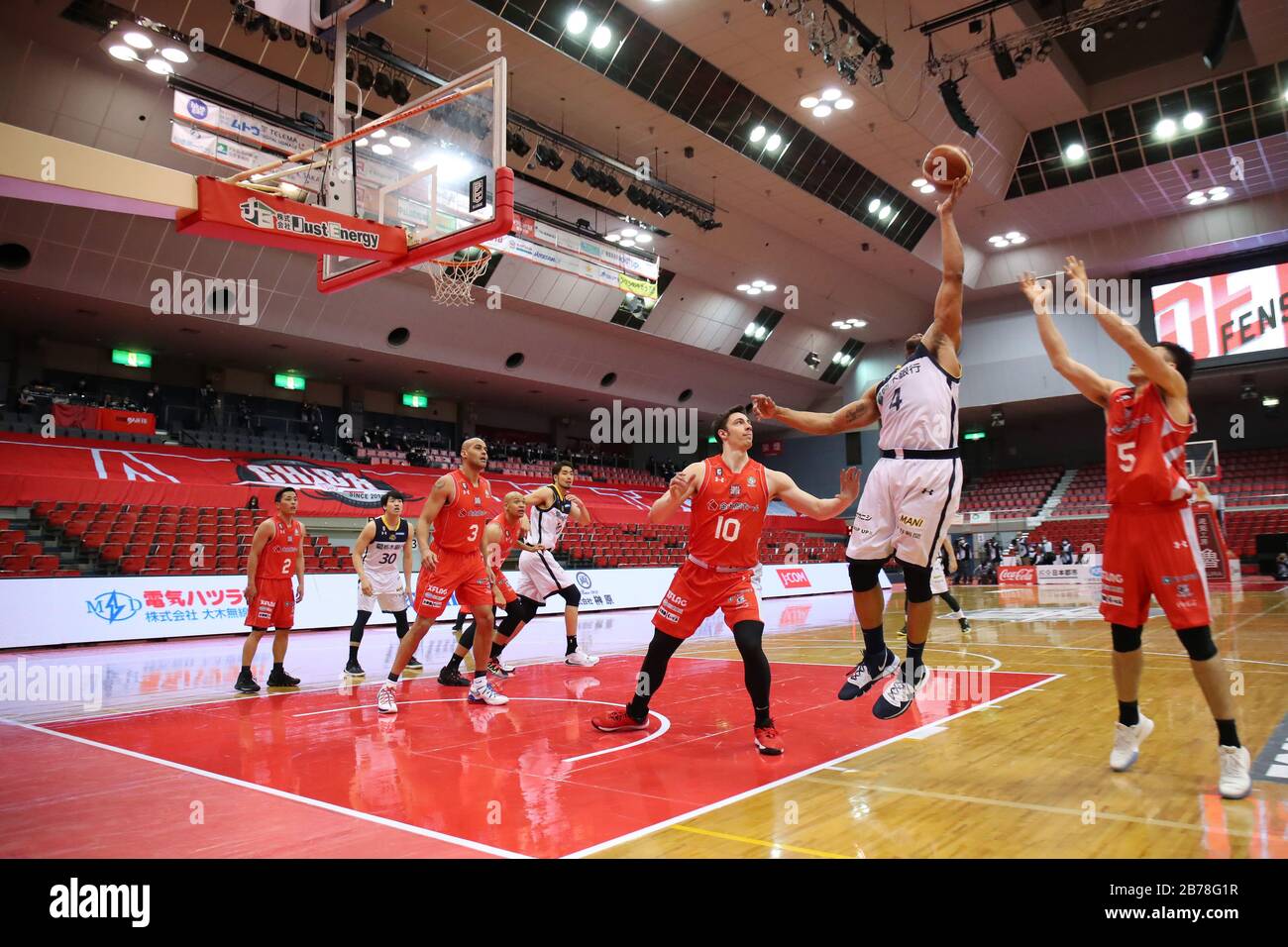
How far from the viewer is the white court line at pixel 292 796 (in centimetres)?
325

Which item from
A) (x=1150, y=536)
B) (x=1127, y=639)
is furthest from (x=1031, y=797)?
(x=1150, y=536)

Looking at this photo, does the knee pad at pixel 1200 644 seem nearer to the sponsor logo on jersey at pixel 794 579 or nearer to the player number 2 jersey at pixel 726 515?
the player number 2 jersey at pixel 726 515

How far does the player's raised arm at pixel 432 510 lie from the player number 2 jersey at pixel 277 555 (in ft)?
7.01

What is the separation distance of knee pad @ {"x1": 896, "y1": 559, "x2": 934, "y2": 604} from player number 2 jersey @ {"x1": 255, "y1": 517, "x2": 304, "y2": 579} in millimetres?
6003

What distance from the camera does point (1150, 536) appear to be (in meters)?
4.02

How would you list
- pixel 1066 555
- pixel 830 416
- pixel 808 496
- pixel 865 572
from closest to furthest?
pixel 865 572
pixel 830 416
pixel 808 496
pixel 1066 555

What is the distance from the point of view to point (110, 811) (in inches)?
151

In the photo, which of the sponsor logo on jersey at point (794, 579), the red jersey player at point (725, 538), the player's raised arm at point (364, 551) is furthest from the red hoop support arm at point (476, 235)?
the sponsor logo on jersey at point (794, 579)

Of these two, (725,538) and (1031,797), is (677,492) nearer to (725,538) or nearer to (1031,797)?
(725,538)

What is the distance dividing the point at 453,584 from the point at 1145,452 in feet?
16.8

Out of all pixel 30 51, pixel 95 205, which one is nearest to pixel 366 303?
pixel 30 51

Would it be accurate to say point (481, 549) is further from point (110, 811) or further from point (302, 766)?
point (110, 811)

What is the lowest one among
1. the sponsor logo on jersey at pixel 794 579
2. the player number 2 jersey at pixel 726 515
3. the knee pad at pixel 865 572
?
the sponsor logo on jersey at pixel 794 579

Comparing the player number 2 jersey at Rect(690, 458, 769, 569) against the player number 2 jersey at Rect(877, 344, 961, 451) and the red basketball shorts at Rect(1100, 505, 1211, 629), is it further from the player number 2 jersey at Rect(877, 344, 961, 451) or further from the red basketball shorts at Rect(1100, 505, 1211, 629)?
the red basketball shorts at Rect(1100, 505, 1211, 629)
